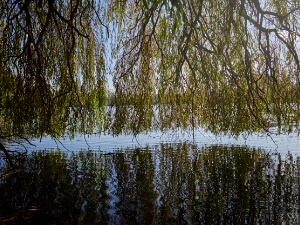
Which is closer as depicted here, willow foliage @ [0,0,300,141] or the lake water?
the lake water

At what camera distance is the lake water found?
335 cm

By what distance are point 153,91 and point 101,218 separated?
1.98 meters

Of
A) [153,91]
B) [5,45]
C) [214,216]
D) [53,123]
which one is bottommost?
[214,216]

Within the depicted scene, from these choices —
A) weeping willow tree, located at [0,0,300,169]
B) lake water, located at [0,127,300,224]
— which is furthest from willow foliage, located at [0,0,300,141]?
lake water, located at [0,127,300,224]

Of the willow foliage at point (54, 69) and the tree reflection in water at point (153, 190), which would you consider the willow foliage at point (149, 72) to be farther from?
the tree reflection in water at point (153, 190)

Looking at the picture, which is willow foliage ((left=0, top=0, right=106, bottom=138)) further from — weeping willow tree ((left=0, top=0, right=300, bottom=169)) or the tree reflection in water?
the tree reflection in water

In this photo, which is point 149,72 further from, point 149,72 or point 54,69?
point 54,69

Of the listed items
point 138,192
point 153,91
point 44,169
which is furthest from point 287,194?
point 44,169

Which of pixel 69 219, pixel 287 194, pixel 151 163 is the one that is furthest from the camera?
pixel 151 163

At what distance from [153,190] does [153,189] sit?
5 centimetres

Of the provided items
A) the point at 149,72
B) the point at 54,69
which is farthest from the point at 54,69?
the point at 149,72

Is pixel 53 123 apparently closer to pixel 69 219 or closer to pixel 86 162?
pixel 69 219

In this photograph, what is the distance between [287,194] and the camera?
4.15 m

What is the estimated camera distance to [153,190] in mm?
4379
